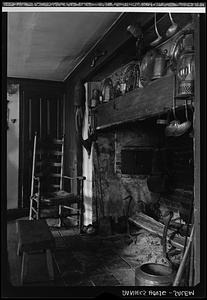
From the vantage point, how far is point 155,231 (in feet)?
8.17

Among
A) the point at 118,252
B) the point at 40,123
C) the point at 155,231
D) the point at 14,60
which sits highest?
the point at 14,60

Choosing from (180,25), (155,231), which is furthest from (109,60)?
(155,231)

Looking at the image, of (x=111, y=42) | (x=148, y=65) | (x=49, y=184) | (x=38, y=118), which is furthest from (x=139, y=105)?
(x=49, y=184)

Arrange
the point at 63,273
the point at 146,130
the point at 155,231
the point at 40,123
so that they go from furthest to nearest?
1. the point at 146,130
2. the point at 155,231
3. the point at 40,123
4. the point at 63,273

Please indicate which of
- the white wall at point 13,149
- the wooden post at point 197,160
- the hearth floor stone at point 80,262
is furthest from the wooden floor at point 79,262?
A: the wooden post at point 197,160

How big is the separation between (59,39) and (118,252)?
5.52 feet

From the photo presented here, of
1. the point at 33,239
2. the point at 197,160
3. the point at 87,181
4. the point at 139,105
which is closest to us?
the point at 197,160

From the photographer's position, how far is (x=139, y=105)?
2.14 meters

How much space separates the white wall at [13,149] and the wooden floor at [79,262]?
5.9 inches

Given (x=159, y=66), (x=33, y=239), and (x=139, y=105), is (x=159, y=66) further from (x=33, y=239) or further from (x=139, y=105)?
(x=33, y=239)

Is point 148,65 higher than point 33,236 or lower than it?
higher

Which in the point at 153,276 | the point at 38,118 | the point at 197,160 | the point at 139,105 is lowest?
the point at 153,276

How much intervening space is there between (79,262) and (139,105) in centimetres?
116

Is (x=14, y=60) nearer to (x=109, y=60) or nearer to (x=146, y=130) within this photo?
(x=109, y=60)
